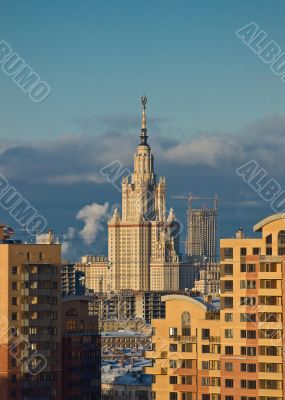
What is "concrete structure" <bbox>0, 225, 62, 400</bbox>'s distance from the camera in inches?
3410

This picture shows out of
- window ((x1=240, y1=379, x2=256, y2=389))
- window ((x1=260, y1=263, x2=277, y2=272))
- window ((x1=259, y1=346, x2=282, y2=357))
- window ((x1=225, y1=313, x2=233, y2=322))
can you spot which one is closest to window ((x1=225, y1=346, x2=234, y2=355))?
window ((x1=225, y1=313, x2=233, y2=322))

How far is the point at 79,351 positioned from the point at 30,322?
169 inches

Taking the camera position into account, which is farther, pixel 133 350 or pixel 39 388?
pixel 133 350

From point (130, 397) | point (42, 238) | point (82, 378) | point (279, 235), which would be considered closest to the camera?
point (279, 235)

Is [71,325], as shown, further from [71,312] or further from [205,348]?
[205,348]

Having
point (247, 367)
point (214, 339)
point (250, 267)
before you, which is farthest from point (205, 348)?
point (250, 267)

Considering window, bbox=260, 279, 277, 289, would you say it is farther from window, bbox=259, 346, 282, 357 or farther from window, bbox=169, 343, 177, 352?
window, bbox=169, 343, 177, 352

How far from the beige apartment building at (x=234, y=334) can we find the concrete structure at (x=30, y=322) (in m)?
5.47

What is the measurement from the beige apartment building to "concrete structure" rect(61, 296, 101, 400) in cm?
553

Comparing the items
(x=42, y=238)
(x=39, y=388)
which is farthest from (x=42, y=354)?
(x=42, y=238)

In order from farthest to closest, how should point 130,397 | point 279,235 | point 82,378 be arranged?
point 130,397 < point 82,378 < point 279,235

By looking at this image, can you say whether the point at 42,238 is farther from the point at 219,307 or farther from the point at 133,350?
the point at 219,307

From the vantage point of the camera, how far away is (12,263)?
87.6 m

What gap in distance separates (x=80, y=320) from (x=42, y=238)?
9324 centimetres
